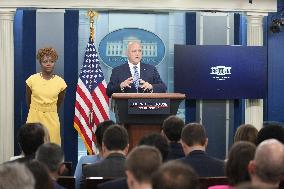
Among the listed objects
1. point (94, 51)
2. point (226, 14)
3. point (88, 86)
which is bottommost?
point (88, 86)

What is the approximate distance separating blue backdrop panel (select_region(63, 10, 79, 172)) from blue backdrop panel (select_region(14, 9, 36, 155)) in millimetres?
473

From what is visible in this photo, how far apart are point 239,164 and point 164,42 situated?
18.5 ft

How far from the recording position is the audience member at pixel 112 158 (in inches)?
145

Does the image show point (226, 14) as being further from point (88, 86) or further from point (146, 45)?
point (88, 86)

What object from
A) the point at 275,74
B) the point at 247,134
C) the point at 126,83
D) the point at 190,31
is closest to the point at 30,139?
the point at 247,134

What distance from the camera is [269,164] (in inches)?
106

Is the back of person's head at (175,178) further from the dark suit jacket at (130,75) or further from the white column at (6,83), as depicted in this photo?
the white column at (6,83)

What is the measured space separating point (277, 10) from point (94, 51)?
Result: 3051 millimetres

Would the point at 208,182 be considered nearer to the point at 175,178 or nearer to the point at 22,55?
the point at 175,178

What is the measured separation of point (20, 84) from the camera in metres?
8.04

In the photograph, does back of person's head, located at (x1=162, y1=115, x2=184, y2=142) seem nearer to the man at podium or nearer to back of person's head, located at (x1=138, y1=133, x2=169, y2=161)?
back of person's head, located at (x1=138, y1=133, x2=169, y2=161)

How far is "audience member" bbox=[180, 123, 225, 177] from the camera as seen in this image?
3.77 meters

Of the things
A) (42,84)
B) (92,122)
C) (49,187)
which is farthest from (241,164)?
(92,122)

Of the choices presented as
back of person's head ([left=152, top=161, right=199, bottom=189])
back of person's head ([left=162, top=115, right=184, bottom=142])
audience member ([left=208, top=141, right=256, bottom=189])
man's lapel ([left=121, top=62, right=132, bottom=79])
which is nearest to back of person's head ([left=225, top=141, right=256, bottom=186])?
audience member ([left=208, top=141, right=256, bottom=189])
